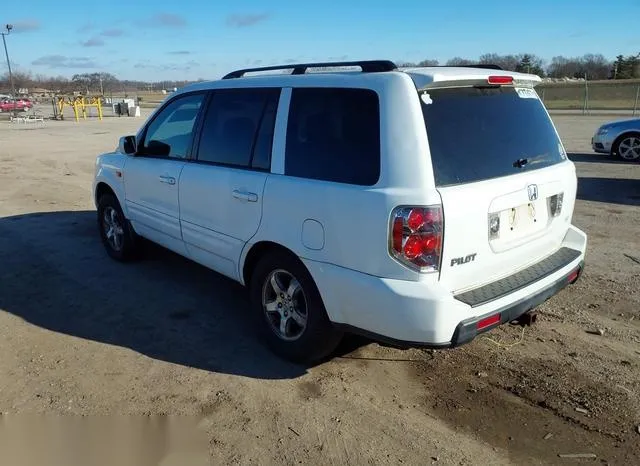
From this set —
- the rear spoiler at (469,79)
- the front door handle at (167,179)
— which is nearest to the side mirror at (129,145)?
the front door handle at (167,179)

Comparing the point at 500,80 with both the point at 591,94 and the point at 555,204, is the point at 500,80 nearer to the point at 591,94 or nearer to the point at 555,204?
the point at 555,204

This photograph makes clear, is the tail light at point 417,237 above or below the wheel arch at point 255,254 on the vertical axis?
above

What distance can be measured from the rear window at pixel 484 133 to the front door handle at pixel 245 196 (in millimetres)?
1286

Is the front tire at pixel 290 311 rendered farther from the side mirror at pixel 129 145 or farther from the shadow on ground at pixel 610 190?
the shadow on ground at pixel 610 190

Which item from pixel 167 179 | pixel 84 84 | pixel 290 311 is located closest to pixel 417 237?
pixel 290 311

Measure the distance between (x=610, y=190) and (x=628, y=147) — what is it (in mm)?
4261

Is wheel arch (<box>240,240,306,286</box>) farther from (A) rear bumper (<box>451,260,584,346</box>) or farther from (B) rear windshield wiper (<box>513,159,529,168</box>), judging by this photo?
(B) rear windshield wiper (<box>513,159,529,168</box>)

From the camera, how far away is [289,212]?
3.44 m

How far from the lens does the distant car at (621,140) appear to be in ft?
42.0

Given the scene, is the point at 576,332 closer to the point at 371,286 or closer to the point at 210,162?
the point at 371,286

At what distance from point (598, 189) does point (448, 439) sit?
26.2 feet

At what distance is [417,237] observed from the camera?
290 centimetres

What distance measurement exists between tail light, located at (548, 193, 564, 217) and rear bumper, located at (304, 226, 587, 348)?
1.87 feet

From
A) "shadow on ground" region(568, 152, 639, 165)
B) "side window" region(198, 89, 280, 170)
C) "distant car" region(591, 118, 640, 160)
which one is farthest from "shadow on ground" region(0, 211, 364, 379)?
"distant car" region(591, 118, 640, 160)
